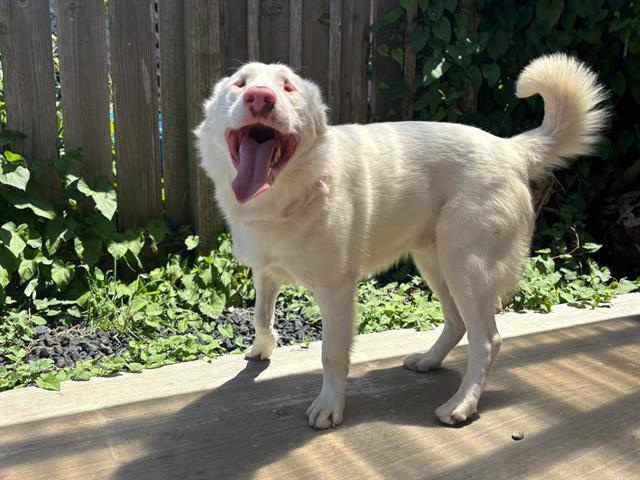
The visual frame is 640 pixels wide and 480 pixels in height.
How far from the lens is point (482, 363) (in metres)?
2.46

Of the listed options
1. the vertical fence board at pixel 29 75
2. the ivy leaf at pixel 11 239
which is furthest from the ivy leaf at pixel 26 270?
the vertical fence board at pixel 29 75

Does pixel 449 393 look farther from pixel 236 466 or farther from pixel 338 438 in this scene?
pixel 236 466

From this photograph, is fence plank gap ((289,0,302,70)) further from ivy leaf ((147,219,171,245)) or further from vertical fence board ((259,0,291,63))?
ivy leaf ((147,219,171,245))

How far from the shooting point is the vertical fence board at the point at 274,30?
13.1ft

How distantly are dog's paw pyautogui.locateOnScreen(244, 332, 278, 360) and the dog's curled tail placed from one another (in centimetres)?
140

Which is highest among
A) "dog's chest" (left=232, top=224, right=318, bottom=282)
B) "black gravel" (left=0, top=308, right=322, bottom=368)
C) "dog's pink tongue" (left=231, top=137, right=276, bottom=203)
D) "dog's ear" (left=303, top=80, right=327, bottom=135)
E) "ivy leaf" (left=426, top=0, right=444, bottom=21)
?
"ivy leaf" (left=426, top=0, right=444, bottom=21)

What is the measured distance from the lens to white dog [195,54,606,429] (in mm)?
2225

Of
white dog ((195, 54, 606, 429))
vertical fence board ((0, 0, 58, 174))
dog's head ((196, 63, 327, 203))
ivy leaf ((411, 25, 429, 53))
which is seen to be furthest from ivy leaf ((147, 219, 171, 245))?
ivy leaf ((411, 25, 429, 53))

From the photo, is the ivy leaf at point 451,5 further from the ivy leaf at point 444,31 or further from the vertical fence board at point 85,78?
the vertical fence board at point 85,78

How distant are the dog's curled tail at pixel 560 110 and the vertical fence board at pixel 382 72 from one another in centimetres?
189

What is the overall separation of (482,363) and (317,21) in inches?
106

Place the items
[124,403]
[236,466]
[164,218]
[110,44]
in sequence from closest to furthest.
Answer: [236,466], [124,403], [110,44], [164,218]

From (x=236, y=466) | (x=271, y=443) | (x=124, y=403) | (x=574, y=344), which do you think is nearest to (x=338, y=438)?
(x=271, y=443)

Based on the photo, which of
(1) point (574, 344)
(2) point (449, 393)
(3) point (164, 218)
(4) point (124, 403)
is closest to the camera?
(4) point (124, 403)
